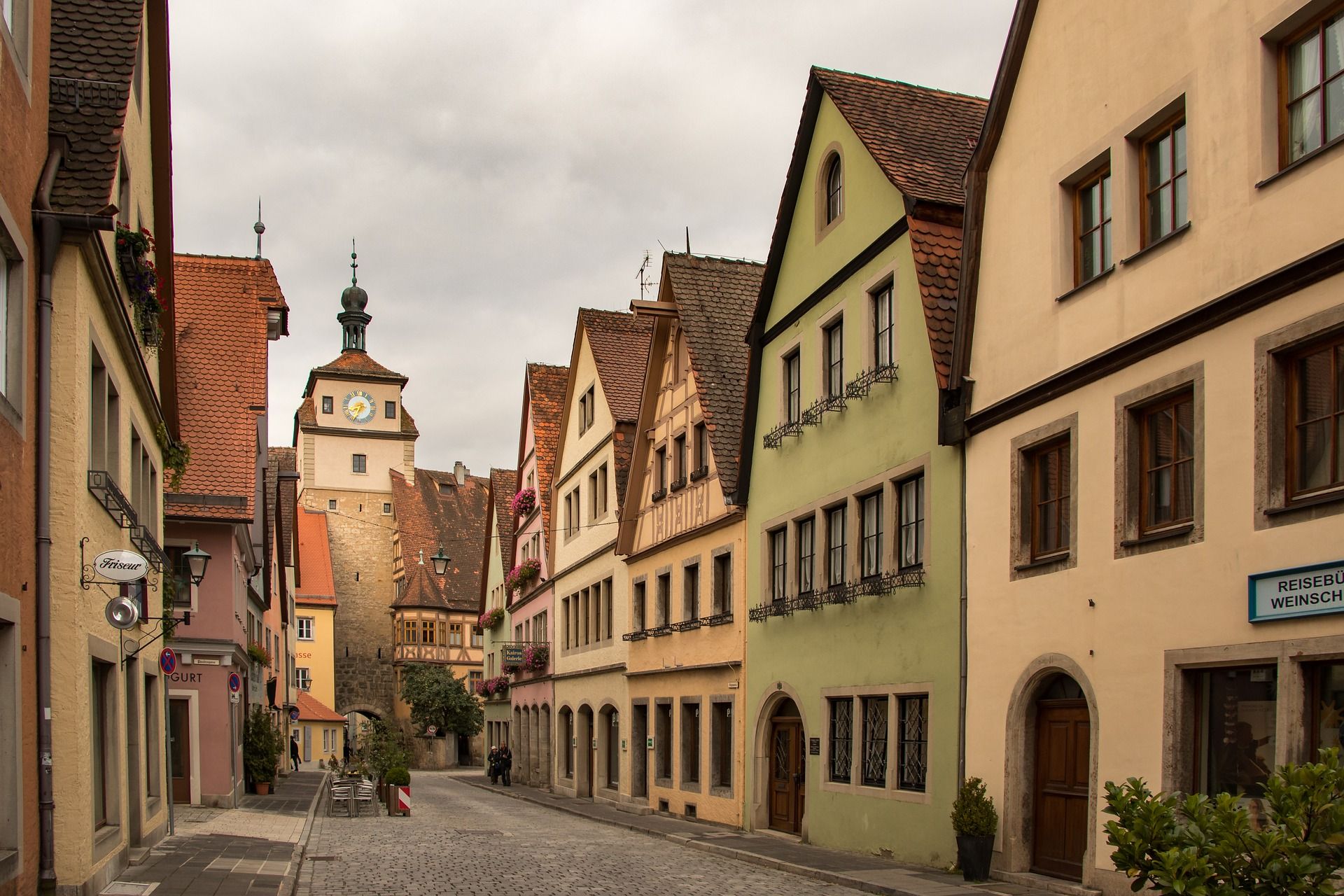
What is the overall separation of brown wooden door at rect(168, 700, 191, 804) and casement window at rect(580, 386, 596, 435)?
1225cm

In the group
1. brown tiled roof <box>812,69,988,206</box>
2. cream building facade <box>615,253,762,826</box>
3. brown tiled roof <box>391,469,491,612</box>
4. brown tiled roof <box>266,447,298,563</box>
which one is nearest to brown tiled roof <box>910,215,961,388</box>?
brown tiled roof <box>812,69,988,206</box>

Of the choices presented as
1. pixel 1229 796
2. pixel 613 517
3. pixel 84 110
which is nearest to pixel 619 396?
pixel 613 517

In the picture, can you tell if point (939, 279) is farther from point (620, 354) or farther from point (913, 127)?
point (620, 354)

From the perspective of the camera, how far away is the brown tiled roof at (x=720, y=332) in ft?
84.7

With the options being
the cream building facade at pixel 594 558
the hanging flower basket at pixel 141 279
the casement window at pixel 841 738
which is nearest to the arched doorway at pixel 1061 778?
the casement window at pixel 841 738

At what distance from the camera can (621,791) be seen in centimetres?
3183

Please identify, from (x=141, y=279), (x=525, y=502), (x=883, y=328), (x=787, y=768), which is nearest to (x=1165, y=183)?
(x=883, y=328)

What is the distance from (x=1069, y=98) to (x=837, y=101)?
599 centimetres

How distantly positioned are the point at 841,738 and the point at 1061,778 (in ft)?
→ 20.0

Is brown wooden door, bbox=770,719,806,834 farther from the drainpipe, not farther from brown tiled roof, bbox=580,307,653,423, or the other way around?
the drainpipe

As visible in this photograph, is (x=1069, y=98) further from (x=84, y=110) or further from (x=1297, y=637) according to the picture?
(x=84, y=110)

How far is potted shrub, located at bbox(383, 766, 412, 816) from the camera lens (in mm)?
29344

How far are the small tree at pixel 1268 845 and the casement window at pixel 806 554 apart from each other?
14.2 metres

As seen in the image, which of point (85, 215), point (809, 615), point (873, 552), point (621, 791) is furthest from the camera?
point (621, 791)
